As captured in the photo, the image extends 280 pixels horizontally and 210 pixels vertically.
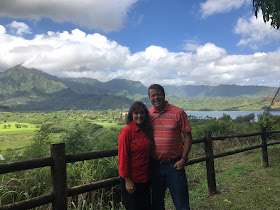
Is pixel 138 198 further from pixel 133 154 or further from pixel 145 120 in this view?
pixel 145 120

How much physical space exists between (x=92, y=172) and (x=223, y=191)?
102 inches

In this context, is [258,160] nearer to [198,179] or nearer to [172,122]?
[198,179]

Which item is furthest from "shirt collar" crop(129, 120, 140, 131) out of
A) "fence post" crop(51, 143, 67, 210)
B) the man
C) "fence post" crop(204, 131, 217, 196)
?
"fence post" crop(204, 131, 217, 196)

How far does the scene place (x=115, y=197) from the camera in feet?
14.1

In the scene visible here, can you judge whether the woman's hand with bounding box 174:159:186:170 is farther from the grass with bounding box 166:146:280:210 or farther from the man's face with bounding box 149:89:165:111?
the grass with bounding box 166:146:280:210

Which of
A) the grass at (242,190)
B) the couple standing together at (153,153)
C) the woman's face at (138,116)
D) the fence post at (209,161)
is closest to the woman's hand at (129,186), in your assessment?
the couple standing together at (153,153)

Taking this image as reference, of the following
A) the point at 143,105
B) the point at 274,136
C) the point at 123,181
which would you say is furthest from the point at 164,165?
the point at 274,136

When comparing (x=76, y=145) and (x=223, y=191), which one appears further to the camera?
(x=76, y=145)

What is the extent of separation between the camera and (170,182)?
2588 millimetres

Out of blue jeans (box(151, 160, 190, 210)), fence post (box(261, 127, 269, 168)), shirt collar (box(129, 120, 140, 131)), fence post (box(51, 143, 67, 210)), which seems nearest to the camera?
shirt collar (box(129, 120, 140, 131))

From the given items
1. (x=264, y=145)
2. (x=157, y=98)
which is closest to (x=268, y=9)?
(x=264, y=145)

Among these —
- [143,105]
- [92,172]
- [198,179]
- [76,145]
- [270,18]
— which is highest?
[270,18]

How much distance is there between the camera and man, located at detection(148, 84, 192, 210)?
8.27ft

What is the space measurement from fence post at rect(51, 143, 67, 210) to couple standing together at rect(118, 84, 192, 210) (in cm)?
68
